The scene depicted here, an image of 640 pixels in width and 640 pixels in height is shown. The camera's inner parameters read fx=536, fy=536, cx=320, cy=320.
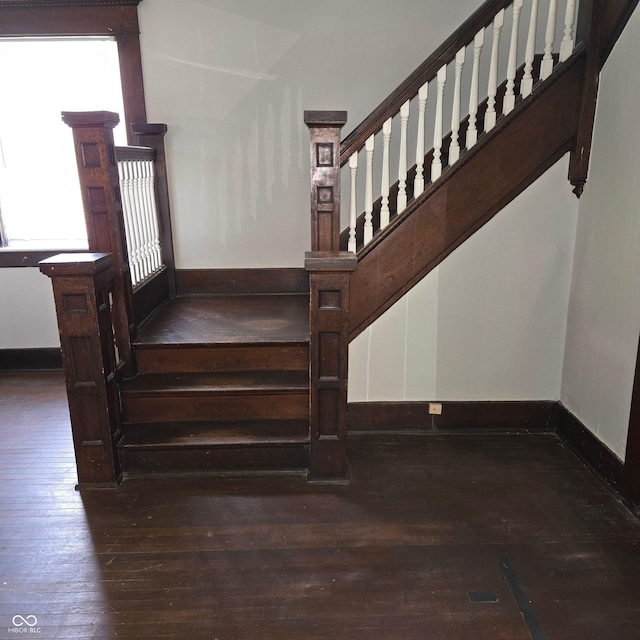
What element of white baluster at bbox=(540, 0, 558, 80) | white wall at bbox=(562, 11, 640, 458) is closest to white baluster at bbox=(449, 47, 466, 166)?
white baluster at bbox=(540, 0, 558, 80)

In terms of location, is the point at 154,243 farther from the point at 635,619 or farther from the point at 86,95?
the point at 635,619

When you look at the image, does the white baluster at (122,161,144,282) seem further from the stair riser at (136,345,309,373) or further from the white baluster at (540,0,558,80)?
the white baluster at (540,0,558,80)

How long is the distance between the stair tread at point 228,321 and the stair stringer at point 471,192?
21.1 inches

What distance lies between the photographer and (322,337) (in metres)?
2.75

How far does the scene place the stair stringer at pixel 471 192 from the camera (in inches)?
117

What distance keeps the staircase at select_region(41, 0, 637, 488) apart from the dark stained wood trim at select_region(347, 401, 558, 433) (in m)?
0.51

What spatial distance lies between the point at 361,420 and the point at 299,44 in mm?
2733

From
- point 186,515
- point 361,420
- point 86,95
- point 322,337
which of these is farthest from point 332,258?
point 86,95

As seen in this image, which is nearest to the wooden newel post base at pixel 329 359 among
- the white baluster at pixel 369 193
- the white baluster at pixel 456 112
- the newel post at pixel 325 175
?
the newel post at pixel 325 175

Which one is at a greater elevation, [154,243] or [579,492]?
[154,243]

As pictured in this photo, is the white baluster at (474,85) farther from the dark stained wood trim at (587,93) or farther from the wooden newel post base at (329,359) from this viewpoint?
the wooden newel post base at (329,359)

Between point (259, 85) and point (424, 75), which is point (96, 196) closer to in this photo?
point (259, 85)

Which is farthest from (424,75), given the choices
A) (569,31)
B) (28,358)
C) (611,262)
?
(28,358)

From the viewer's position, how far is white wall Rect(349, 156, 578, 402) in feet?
10.4
